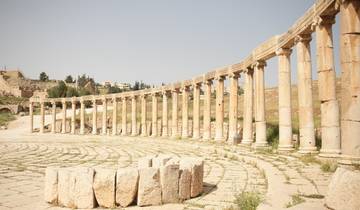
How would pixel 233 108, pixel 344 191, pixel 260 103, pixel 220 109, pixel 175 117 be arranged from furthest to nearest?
pixel 175 117 → pixel 220 109 → pixel 233 108 → pixel 260 103 → pixel 344 191

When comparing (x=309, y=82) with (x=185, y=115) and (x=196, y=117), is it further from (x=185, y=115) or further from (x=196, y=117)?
(x=185, y=115)

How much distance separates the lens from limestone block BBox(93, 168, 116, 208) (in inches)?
236

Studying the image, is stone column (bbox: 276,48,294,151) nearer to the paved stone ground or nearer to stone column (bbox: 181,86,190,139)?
the paved stone ground

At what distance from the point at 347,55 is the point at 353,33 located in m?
0.64

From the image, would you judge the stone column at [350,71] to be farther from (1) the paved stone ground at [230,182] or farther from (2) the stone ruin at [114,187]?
(2) the stone ruin at [114,187]

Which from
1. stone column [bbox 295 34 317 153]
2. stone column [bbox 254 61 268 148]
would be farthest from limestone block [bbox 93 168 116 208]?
stone column [bbox 254 61 268 148]

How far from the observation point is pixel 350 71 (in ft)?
30.2

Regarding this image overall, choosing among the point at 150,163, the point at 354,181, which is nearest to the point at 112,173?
the point at 150,163

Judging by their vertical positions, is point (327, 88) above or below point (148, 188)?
above

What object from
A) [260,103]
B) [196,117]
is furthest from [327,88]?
[196,117]

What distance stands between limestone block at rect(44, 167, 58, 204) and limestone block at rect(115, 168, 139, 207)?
131 cm

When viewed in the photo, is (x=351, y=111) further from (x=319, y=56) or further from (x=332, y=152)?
(x=319, y=56)

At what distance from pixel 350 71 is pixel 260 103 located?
25.6ft

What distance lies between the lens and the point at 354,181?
14.4ft
